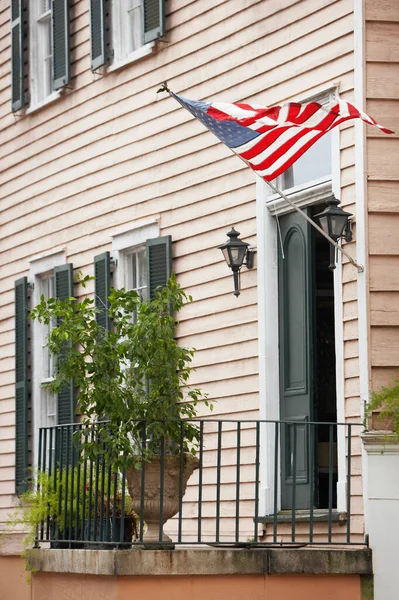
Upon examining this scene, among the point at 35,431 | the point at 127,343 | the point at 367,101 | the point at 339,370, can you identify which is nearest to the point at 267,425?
the point at 339,370

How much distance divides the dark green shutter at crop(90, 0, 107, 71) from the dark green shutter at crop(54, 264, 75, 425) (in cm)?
197

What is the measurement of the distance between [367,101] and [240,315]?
221cm

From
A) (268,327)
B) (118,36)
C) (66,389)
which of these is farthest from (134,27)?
(268,327)

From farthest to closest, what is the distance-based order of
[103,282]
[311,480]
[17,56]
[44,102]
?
1. [17,56]
2. [44,102]
3. [103,282]
4. [311,480]

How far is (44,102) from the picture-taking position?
13906 mm

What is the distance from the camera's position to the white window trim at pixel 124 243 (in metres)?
11.9

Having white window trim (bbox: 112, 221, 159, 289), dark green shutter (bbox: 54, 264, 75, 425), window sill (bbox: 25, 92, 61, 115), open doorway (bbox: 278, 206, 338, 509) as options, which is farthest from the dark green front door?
window sill (bbox: 25, 92, 61, 115)

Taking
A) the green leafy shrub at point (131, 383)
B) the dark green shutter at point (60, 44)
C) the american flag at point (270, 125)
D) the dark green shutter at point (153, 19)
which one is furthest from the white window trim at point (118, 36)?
the green leafy shrub at point (131, 383)

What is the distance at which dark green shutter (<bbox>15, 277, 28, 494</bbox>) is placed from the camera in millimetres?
13789

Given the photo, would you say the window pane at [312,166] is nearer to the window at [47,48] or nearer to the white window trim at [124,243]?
the white window trim at [124,243]

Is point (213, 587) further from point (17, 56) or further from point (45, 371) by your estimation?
point (17, 56)

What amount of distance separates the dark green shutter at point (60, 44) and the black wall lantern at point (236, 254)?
152 inches

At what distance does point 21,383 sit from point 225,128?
19.7ft

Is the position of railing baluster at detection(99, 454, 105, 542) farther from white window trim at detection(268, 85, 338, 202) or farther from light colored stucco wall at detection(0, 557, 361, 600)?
white window trim at detection(268, 85, 338, 202)
